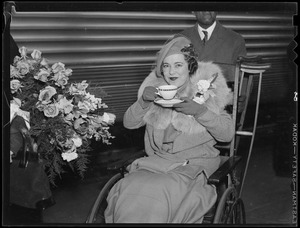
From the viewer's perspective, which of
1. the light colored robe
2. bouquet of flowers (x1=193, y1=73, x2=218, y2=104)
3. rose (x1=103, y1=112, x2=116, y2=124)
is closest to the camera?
the light colored robe

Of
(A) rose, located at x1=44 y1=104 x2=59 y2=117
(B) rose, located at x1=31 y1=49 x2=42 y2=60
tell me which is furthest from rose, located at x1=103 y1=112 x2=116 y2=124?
(B) rose, located at x1=31 y1=49 x2=42 y2=60

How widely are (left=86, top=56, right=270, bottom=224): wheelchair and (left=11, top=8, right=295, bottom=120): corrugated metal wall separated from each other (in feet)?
0.62

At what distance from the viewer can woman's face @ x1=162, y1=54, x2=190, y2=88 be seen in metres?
3.84

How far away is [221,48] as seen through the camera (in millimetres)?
4234

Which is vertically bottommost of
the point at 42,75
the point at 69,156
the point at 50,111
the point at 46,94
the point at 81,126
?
the point at 69,156

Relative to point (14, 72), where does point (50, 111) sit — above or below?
below

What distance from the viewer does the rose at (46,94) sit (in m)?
3.65

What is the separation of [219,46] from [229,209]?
4.48 ft

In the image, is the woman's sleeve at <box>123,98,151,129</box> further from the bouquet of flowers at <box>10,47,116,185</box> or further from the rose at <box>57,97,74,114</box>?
the rose at <box>57,97,74,114</box>

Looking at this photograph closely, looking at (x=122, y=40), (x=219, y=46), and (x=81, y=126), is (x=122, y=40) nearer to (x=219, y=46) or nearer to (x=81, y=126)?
(x=219, y=46)

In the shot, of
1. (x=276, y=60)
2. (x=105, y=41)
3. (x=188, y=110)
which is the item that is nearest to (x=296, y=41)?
(x=276, y=60)

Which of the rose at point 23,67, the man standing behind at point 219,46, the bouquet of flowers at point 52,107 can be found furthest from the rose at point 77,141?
the man standing behind at point 219,46

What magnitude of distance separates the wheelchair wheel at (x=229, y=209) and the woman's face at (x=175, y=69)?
893 millimetres

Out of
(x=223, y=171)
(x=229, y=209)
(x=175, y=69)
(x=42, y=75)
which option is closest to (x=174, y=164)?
(x=223, y=171)
